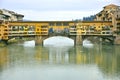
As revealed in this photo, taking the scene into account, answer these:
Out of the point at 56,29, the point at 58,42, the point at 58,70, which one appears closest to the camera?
the point at 58,70

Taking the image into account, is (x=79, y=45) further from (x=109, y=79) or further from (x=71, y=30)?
(x=109, y=79)

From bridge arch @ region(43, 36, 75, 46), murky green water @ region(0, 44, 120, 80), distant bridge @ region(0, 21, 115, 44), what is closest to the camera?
murky green water @ region(0, 44, 120, 80)

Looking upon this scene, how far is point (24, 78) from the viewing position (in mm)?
21016

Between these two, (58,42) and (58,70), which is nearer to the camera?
(58,70)

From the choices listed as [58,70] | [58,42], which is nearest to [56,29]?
[58,42]

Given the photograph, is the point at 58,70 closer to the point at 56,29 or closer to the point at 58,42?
the point at 56,29

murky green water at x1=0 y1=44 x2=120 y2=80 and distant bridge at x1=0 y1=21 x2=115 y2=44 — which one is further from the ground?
distant bridge at x1=0 y1=21 x2=115 y2=44

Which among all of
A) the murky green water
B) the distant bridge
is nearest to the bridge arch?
the distant bridge

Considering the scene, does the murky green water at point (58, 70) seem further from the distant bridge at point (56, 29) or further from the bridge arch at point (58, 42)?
the bridge arch at point (58, 42)

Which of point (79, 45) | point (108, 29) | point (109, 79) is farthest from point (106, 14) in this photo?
point (109, 79)

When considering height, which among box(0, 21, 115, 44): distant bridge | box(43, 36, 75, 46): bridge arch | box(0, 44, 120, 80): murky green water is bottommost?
box(43, 36, 75, 46): bridge arch

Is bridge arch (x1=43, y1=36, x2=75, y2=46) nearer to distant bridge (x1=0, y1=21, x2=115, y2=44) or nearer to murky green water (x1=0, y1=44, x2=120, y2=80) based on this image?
distant bridge (x1=0, y1=21, x2=115, y2=44)

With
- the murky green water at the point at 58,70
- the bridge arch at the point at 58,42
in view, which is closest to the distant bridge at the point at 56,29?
the bridge arch at the point at 58,42

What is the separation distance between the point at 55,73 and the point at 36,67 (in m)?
3.13
